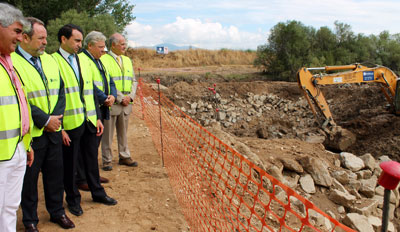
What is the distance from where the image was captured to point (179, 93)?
13.9 meters

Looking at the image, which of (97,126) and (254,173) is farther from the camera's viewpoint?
(254,173)

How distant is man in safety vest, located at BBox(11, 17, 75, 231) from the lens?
8.39 feet

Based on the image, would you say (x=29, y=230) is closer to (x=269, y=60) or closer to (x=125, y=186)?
(x=125, y=186)

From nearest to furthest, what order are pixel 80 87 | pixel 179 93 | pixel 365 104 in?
pixel 80 87, pixel 365 104, pixel 179 93

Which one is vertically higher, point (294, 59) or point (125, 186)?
point (294, 59)

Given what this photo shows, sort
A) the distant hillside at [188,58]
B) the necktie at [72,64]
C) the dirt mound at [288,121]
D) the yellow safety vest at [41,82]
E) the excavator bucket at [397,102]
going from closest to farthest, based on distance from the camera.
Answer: the yellow safety vest at [41,82], the necktie at [72,64], the dirt mound at [288,121], the excavator bucket at [397,102], the distant hillside at [188,58]

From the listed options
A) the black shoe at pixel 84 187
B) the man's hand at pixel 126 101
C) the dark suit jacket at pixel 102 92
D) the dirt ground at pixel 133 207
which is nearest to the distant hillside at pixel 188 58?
the man's hand at pixel 126 101

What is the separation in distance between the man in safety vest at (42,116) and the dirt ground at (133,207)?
28 cm

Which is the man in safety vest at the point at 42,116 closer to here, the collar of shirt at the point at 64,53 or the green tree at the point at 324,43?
the collar of shirt at the point at 64,53

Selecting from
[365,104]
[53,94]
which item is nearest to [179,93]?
[365,104]

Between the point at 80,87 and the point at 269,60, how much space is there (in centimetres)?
1991

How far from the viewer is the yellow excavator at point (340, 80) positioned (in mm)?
8539

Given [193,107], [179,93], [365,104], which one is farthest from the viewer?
[179,93]

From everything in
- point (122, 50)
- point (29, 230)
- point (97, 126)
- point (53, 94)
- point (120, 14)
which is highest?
point (120, 14)
